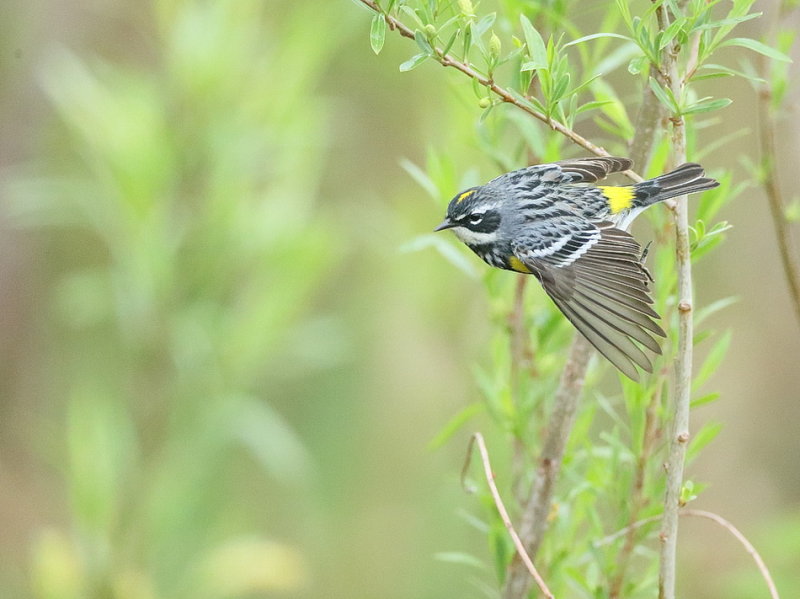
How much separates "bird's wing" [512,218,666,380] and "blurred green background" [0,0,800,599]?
333mm

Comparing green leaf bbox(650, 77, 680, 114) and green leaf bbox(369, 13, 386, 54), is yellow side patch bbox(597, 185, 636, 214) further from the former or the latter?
green leaf bbox(369, 13, 386, 54)

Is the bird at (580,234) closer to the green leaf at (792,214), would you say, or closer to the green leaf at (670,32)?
the green leaf at (670,32)

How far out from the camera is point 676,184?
1532 millimetres

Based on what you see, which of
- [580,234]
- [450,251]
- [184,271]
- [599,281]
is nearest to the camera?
[599,281]

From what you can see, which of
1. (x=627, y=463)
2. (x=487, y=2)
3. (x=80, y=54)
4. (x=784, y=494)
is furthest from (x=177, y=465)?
(x=784, y=494)

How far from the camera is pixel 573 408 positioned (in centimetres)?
171

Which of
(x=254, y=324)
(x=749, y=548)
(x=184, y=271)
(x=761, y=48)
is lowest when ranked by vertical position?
(x=749, y=548)

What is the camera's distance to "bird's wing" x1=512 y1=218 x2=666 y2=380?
4.76 feet

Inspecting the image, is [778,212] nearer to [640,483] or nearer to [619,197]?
[619,197]

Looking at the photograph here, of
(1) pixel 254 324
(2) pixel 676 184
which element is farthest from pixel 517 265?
(1) pixel 254 324

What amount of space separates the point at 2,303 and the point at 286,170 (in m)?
2.05

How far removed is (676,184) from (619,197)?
40 cm

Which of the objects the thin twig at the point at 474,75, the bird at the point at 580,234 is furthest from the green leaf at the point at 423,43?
the bird at the point at 580,234

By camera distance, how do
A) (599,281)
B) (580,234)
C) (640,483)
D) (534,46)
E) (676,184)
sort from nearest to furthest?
(534,46), (676,184), (599,281), (640,483), (580,234)
